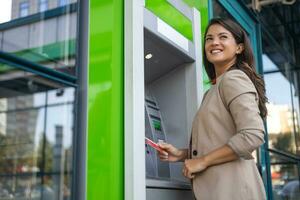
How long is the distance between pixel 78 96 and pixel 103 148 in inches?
9.3

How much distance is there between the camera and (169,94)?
2545 mm

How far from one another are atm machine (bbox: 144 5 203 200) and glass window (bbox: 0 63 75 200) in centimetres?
67

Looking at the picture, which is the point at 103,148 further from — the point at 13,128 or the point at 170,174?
the point at 170,174

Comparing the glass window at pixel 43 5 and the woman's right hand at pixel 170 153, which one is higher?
the glass window at pixel 43 5

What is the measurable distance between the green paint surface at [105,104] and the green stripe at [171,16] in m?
0.31

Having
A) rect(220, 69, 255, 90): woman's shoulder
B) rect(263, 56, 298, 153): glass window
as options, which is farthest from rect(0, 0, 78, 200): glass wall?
rect(263, 56, 298, 153): glass window

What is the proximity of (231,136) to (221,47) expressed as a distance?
42 cm

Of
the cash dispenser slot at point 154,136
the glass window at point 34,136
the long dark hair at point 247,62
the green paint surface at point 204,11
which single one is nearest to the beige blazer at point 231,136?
the long dark hair at point 247,62

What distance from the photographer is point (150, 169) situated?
2258 millimetres

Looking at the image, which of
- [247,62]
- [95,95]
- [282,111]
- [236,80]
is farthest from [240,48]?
[282,111]

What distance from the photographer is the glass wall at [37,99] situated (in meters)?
1.43

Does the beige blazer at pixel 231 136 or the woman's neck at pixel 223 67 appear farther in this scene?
the woman's neck at pixel 223 67

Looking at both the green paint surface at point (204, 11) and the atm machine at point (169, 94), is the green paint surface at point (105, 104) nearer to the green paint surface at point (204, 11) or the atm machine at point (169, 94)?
the atm machine at point (169, 94)

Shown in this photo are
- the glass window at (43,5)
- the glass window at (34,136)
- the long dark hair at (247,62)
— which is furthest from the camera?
the long dark hair at (247,62)
